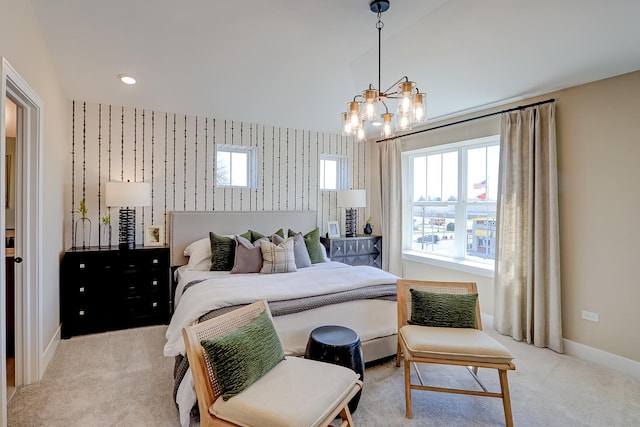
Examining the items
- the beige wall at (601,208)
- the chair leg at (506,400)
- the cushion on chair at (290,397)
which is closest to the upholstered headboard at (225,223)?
the cushion on chair at (290,397)

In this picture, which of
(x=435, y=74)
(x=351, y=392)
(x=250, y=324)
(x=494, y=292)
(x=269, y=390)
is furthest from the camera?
(x=494, y=292)

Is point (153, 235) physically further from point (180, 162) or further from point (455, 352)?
point (455, 352)

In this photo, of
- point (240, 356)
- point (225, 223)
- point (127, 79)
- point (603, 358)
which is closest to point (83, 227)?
point (225, 223)

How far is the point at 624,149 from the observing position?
280cm

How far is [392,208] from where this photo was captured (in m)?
5.10

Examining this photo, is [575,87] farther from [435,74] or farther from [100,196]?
[100,196]

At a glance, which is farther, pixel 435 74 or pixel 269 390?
pixel 435 74

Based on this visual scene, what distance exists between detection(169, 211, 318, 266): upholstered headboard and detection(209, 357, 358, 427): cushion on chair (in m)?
2.84

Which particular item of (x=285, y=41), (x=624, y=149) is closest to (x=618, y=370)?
(x=624, y=149)

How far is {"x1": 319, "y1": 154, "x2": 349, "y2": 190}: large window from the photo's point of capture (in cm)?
549

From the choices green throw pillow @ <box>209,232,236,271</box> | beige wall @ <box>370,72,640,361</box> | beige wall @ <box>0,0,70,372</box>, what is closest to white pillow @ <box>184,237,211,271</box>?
green throw pillow @ <box>209,232,236,271</box>

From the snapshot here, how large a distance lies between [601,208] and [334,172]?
356 centimetres

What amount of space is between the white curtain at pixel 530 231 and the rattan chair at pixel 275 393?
2413 millimetres

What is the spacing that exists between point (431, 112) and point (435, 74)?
0.80 m
